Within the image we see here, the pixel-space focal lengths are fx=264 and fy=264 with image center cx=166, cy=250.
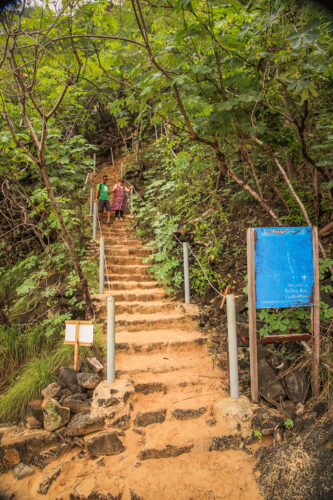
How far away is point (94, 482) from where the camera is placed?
2.42 m

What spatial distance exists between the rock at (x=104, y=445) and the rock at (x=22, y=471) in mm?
563

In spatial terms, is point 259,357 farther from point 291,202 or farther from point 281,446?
point 291,202

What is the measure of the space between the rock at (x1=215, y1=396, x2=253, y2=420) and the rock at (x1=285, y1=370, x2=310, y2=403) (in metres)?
0.50

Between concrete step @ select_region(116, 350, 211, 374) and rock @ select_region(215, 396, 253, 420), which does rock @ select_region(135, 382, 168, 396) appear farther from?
rock @ select_region(215, 396, 253, 420)

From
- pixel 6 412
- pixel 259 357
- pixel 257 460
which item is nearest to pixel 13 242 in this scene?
pixel 6 412

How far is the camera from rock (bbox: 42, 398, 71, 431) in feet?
9.58

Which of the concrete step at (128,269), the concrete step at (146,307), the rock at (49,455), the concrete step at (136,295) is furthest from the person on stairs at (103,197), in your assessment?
the rock at (49,455)

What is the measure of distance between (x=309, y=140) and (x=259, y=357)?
142 inches

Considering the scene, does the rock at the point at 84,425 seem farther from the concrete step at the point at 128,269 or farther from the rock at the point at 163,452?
the concrete step at the point at 128,269

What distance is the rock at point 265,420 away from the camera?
2.77 meters

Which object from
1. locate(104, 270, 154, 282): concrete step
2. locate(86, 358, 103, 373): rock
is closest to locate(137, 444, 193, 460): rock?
locate(86, 358, 103, 373): rock

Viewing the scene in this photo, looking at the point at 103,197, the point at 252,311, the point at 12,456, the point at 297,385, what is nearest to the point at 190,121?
the point at 252,311

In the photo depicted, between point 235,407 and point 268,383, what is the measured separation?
51cm

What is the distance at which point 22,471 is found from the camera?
8.55ft
